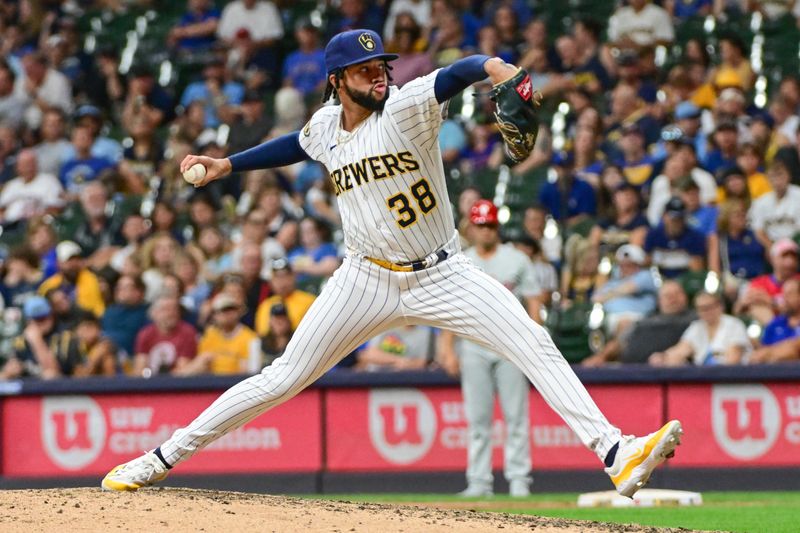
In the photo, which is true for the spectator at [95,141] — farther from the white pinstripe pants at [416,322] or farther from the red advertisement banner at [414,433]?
the white pinstripe pants at [416,322]

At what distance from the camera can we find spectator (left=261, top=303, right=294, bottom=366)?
11625mm

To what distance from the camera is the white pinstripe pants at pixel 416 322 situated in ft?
20.2

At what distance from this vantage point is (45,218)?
1507cm

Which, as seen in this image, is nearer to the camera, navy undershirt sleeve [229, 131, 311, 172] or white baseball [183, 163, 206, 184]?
white baseball [183, 163, 206, 184]

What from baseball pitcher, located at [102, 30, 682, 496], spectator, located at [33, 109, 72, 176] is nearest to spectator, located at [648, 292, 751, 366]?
baseball pitcher, located at [102, 30, 682, 496]

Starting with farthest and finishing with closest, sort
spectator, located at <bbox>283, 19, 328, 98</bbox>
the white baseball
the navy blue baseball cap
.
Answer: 1. spectator, located at <bbox>283, 19, 328, 98</bbox>
2. the white baseball
3. the navy blue baseball cap

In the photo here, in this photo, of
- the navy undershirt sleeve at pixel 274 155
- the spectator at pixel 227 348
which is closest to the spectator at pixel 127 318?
the spectator at pixel 227 348

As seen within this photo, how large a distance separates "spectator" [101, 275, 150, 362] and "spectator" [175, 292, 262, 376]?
0.84 meters

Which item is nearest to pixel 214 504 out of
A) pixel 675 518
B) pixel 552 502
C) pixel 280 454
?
pixel 675 518

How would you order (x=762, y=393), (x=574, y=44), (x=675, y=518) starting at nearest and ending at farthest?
(x=675, y=518)
(x=762, y=393)
(x=574, y=44)

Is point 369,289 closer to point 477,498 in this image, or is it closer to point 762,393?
point 477,498

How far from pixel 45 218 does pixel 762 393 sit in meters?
7.86

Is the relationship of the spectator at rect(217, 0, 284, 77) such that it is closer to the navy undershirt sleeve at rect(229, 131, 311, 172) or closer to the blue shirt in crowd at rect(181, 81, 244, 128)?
the blue shirt in crowd at rect(181, 81, 244, 128)

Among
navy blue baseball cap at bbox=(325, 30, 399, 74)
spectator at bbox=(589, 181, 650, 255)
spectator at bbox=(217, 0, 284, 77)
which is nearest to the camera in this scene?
navy blue baseball cap at bbox=(325, 30, 399, 74)
